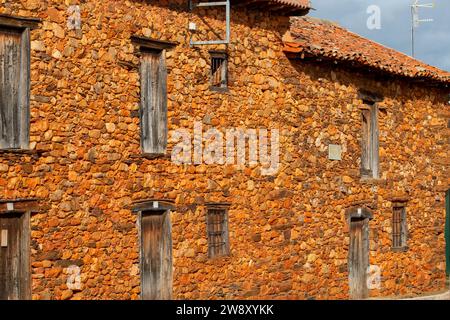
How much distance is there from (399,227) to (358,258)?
84.4 inches

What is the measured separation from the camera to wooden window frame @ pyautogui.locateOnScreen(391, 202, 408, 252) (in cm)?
2145

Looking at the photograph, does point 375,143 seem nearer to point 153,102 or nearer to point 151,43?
point 153,102

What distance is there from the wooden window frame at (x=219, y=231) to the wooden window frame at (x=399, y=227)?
6251mm

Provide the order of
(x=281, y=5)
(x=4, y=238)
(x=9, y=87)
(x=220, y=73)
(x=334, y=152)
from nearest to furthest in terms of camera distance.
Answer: (x=4, y=238), (x=9, y=87), (x=220, y=73), (x=281, y=5), (x=334, y=152)

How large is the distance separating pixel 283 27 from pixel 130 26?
432 cm

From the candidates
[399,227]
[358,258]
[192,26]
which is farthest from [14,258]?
[399,227]

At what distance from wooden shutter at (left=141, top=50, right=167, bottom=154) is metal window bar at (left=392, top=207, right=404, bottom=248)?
809 centimetres

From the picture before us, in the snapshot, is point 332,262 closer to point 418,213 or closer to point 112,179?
point 418,213

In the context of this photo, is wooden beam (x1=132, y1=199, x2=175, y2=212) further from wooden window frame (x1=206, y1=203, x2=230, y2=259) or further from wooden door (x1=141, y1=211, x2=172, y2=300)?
wooden window frame (x1=206, y1=203, x2=230, y2=259)

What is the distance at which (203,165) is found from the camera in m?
16.1

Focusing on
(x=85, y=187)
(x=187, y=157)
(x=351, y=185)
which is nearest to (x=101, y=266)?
(x=85, y=187)

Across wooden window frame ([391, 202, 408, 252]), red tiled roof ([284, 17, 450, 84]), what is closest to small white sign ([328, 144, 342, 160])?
red tiled roof ([284, 17, 450, 84])

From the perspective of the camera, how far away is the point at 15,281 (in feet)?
43.2

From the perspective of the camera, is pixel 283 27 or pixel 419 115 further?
pixel 419 115
